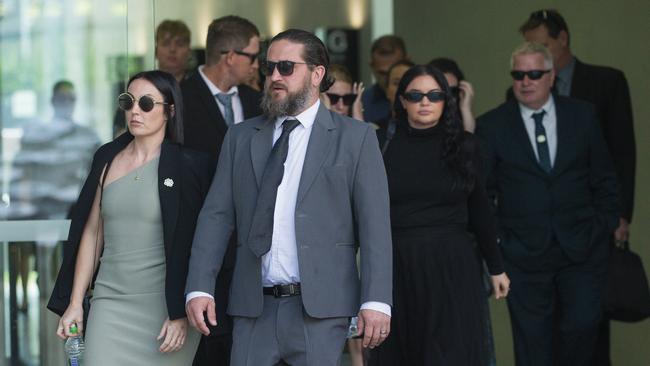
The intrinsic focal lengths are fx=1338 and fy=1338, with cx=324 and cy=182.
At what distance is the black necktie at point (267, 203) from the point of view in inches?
199

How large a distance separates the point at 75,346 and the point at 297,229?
1227mm

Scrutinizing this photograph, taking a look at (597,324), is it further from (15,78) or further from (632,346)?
(15,78)

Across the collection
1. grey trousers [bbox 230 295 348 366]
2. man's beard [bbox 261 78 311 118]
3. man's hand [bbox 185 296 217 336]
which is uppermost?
man's beard [bbox 261 78 311 118]

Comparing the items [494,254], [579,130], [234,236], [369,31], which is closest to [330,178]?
[234,236]

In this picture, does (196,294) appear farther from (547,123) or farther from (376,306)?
(547,123)

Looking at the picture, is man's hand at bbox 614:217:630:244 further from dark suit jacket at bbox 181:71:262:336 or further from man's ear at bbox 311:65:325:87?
man's ear at bbox 311:65:325:87

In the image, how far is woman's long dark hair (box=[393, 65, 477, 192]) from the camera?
6395 millimetres

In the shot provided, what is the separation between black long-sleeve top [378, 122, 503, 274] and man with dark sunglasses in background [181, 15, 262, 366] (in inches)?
37.2

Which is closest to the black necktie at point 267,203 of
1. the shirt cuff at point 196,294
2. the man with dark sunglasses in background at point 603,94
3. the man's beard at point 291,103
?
the man's beard at point 291,103

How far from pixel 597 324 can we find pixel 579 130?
107 centimetres

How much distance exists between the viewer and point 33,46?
24.9 feet

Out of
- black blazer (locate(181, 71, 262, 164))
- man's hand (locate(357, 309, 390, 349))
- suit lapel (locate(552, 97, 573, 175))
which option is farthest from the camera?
suit lapel (locate(552, 97, 573, 175))

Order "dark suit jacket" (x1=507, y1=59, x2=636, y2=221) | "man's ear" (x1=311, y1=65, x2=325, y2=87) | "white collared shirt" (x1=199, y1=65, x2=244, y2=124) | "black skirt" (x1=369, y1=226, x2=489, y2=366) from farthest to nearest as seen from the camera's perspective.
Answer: "dark suit jacket" (x1=507, y1=59, x2=636, y2=221) → "white collared shirt" (x1=199, y1=65, x2=244, y2=124) → "black skirt" (x1=369, y1=226, x2=489, y2=366) → "man's ear" (x1=311, y1=65, x2=325, y2=87)

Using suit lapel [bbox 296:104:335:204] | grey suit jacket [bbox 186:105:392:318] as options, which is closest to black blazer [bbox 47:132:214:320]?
grey suit jacket [bbox 186:105:392:318]
